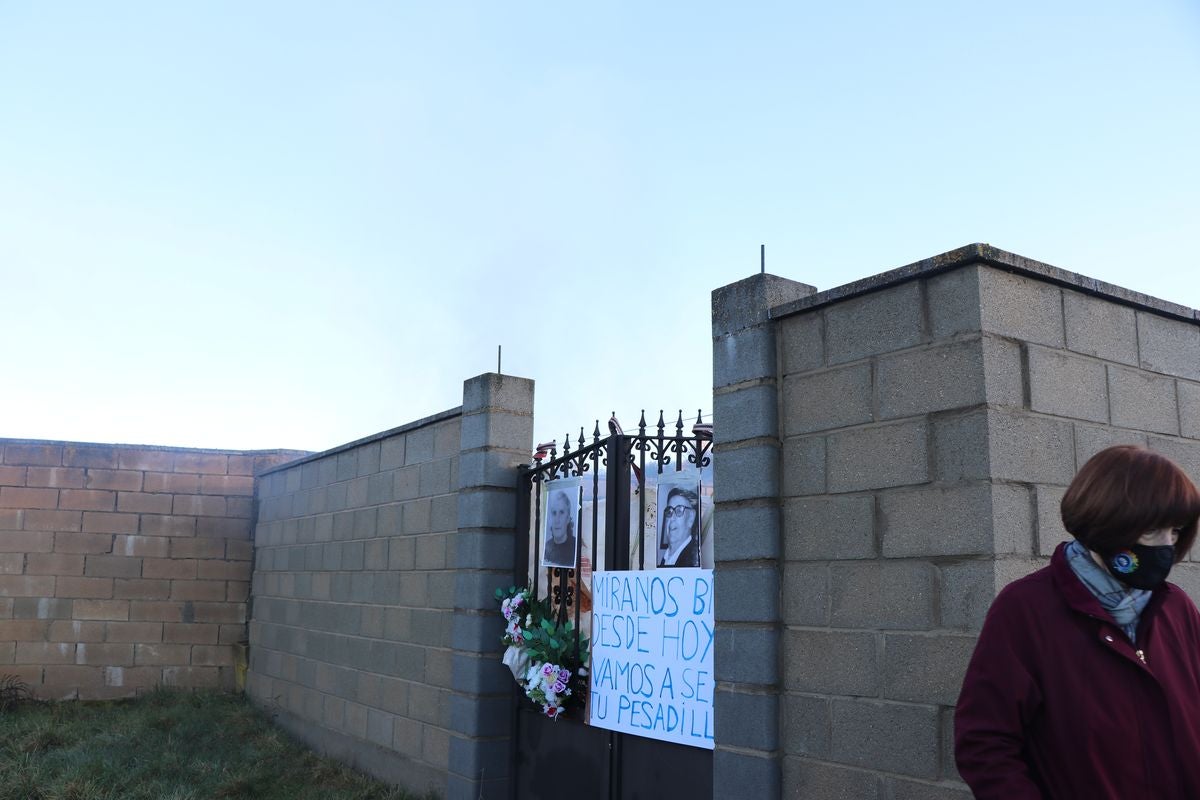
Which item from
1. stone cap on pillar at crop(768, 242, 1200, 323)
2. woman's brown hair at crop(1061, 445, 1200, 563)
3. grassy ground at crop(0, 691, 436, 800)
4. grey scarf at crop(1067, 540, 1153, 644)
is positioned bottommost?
grassy ground at crop(0, 691, 436, 800)

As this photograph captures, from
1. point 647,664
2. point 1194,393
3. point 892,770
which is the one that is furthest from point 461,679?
point 1194,393

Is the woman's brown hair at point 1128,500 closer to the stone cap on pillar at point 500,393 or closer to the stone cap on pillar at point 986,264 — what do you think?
the stone cap on pillar at point 986,264

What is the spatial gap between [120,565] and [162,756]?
339cm

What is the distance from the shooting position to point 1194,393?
418 centimetres

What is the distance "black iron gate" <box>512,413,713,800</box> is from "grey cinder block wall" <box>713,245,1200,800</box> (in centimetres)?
68

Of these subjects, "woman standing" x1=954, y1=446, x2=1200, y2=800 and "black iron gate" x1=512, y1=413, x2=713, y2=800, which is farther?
"black iron gate" x1=512, y1=413, x2=713, y2=800

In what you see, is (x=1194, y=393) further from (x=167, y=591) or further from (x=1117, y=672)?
(x=167, y=591)

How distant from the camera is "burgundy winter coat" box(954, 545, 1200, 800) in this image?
201 centimetres

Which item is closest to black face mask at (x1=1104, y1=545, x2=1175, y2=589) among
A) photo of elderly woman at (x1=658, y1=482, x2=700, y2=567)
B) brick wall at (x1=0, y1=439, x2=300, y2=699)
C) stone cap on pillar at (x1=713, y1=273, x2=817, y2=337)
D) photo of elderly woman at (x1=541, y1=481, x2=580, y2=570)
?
stone cap on pillar at (x1=713, y1=273, x2=817, y2=337)

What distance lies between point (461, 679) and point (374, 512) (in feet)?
6.61

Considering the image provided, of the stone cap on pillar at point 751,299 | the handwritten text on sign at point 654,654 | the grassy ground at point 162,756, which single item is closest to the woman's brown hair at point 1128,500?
the stone cap on pillar at point 751,299

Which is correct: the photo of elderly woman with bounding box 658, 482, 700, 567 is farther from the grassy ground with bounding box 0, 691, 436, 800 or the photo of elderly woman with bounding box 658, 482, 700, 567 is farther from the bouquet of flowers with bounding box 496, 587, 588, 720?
the grassy ground with bounding box 0, 691, 436, 800

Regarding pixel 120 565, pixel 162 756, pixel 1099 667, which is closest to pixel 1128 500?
pixel 1099 667

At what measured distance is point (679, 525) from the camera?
16.9 ft
